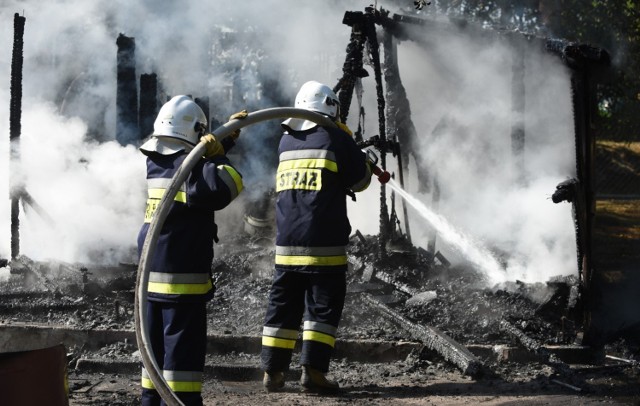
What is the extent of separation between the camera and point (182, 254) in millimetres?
4328

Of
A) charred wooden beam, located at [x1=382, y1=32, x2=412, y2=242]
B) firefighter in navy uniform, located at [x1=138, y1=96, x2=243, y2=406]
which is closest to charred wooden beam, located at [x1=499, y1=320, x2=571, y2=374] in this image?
firefighter in navy uniform, located at [x1=138, y1=96, x2=243, y2=406]

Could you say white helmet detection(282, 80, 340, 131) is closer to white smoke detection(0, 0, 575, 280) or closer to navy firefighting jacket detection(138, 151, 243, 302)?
navy firefighting jacket detection(138, 151, 243, 302)

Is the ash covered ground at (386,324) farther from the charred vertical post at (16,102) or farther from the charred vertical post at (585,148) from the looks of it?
the charred vertical post at (16,102)

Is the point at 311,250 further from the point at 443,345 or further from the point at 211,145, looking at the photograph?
the point at 443,345

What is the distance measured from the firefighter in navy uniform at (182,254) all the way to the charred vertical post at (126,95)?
12001 millimetres

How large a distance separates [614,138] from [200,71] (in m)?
11.2

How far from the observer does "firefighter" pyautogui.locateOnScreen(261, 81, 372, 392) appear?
5.41 meters

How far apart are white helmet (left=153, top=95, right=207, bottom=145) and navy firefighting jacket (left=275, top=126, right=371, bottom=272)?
3.77 feet

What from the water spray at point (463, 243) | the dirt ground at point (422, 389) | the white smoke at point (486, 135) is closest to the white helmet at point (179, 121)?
the dirt ground at point (422, 389)

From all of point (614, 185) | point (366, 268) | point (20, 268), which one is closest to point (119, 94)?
point (20, 268)

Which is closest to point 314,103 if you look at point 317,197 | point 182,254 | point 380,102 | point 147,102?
point 317,197

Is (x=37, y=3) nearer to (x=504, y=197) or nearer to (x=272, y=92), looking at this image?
(x=272, y=92)

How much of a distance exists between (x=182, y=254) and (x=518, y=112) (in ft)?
28.4

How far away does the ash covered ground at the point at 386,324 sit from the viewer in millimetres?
5414
